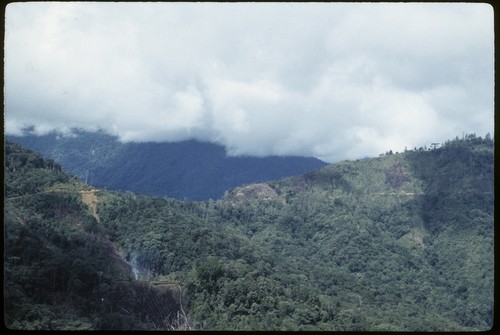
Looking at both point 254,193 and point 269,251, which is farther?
point 254,193

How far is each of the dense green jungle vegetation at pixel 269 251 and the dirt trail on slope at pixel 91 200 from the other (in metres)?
0.06

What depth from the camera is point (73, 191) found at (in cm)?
1577

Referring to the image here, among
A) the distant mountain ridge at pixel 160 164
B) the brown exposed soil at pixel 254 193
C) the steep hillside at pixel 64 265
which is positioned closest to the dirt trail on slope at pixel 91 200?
the steep hillside at pixel 64 265

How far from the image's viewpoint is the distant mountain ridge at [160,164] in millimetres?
18141

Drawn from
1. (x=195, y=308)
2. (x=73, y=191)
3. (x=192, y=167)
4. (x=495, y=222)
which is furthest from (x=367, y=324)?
(x=192, y=167)

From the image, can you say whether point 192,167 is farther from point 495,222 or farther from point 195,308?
point 495,222

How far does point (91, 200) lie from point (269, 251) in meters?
7.03

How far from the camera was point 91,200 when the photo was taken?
1584cm

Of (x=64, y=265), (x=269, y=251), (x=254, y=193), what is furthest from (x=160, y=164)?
(x=64, y=265)

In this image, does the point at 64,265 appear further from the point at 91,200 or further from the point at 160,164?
the point at 160,164

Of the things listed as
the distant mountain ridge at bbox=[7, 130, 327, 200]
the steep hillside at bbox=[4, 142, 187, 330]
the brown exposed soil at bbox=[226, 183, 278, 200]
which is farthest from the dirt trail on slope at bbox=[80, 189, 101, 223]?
the brown exposed soil at bbox=[226, 183, 278, 200]

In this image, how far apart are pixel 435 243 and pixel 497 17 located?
958 inches

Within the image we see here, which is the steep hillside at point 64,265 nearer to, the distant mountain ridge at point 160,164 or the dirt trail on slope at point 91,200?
the dirt trail on slope at point 91,200

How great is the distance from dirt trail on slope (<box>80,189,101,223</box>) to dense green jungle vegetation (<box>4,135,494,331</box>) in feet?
0.21
